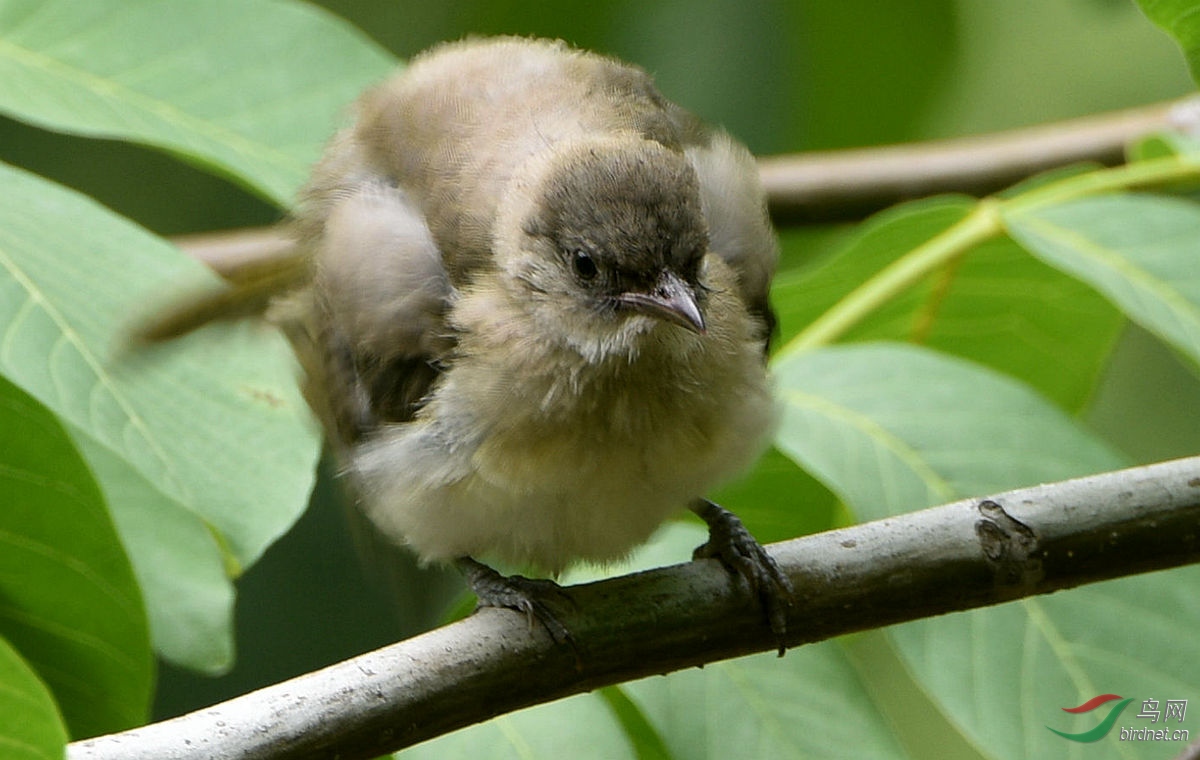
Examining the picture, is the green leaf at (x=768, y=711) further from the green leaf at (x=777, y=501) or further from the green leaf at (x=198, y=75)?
the green leaf at (x=198, y=75)

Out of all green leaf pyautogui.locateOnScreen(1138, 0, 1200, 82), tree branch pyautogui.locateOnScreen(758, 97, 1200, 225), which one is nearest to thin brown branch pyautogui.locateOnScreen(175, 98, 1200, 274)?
tree branch pyautogui.locateOnScreen(758, 97, 1200, 225)

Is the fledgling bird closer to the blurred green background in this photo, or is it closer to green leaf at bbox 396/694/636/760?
green leaf at bbox 396/694/636/760

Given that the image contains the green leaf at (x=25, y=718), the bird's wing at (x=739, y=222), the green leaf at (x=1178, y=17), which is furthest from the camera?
the bird's wing at (x=739, y=222)

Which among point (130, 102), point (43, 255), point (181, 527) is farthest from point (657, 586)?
point (130, 102)

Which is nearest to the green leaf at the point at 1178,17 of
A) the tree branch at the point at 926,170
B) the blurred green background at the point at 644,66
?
the blurred green background at the point at 644,66

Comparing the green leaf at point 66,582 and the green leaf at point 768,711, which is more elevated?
the green leaf at point 768,711

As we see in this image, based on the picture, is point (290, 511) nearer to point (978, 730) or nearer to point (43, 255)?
point (43, 255)
